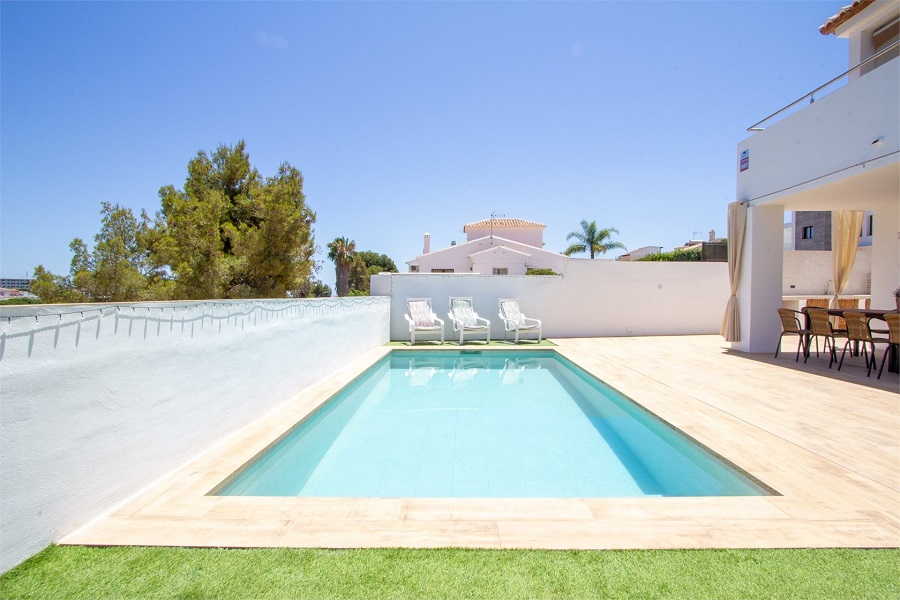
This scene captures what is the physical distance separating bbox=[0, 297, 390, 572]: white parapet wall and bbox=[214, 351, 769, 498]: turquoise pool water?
23.4 inches

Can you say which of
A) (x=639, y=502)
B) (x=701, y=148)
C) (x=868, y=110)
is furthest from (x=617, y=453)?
(x=701, y=148)

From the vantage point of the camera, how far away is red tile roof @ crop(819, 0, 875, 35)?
7.65 meters

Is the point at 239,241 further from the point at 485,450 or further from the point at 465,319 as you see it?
the point at 485,450

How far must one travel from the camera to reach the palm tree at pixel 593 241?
34812 millimetres

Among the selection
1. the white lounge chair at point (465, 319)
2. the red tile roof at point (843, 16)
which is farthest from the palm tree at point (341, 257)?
the red tile roof at point (843, 16)

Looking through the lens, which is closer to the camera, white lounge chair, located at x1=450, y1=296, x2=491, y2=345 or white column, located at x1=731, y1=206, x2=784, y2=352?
white column, located at x1=731, y1=206, x2=784, y2=352

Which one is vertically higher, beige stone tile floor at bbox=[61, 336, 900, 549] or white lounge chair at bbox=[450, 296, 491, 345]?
white lounge chair at bbox=[450, 296, 491, 345]

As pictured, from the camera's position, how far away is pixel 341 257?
123ft

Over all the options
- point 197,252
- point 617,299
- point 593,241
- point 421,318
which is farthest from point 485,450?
point 593,241

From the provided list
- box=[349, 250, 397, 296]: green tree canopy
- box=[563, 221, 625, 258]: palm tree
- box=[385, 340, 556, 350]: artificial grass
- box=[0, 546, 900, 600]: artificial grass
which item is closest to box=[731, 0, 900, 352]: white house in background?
box=[385, 340, 556, 350]: artificial grass

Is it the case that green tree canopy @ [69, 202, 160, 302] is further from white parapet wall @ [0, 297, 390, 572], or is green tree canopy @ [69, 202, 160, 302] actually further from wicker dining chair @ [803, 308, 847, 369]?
wicker dining chair @ [803, 308, 847, 369]

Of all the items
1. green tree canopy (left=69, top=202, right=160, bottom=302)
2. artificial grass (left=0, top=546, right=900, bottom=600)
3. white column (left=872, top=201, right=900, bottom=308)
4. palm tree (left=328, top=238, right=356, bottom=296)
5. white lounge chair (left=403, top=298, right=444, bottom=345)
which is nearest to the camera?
artificial grass (left=0, top=546, right=900, bottom=600)

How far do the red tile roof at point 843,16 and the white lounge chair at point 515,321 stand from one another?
8.01 m

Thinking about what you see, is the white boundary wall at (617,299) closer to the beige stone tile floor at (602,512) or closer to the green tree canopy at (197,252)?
the beige stone tile floor at (602,512)
